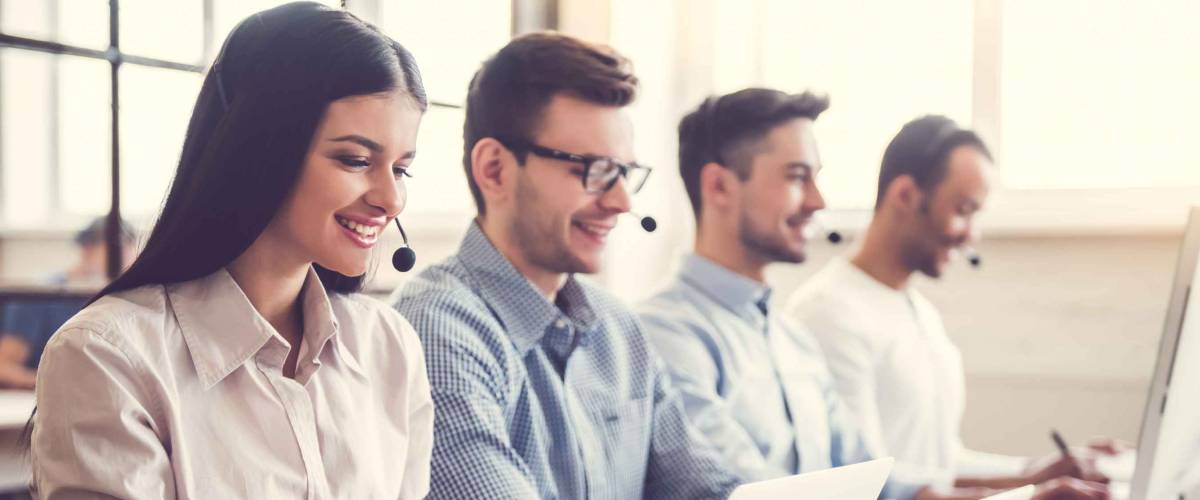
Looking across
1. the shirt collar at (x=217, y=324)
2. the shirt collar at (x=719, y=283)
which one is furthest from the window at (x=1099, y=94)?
the shirt collar at (x=217, y=324)

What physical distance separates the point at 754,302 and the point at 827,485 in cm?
107

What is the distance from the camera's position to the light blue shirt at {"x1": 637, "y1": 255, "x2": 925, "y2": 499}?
1795 mm

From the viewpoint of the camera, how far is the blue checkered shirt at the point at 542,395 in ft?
4.17

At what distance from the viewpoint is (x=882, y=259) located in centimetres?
246

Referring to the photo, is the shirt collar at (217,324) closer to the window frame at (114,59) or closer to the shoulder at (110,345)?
the shoulder at (110,345)

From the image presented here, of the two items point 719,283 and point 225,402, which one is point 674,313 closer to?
point 719,283

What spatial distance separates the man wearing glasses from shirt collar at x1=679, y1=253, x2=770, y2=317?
1.10 feet

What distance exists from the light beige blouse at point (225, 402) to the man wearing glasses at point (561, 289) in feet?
0.68

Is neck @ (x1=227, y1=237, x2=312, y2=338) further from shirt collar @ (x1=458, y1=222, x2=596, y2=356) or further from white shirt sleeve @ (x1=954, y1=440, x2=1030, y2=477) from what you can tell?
white shirt sleeve @ (x1=954, y1=440, x2=1030, y2=477)

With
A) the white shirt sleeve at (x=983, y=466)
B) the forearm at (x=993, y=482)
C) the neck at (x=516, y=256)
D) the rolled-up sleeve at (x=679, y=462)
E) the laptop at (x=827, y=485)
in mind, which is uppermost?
the neck at (x=516, y=256)

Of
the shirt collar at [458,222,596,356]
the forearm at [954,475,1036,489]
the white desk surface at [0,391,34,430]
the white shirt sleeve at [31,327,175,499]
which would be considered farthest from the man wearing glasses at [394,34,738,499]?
the white desk surface at [0,391,34,430]

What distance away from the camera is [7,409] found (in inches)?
92.4

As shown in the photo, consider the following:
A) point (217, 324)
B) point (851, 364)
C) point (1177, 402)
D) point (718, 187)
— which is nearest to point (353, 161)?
point (217, 324)

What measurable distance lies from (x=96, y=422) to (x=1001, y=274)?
265 cm
